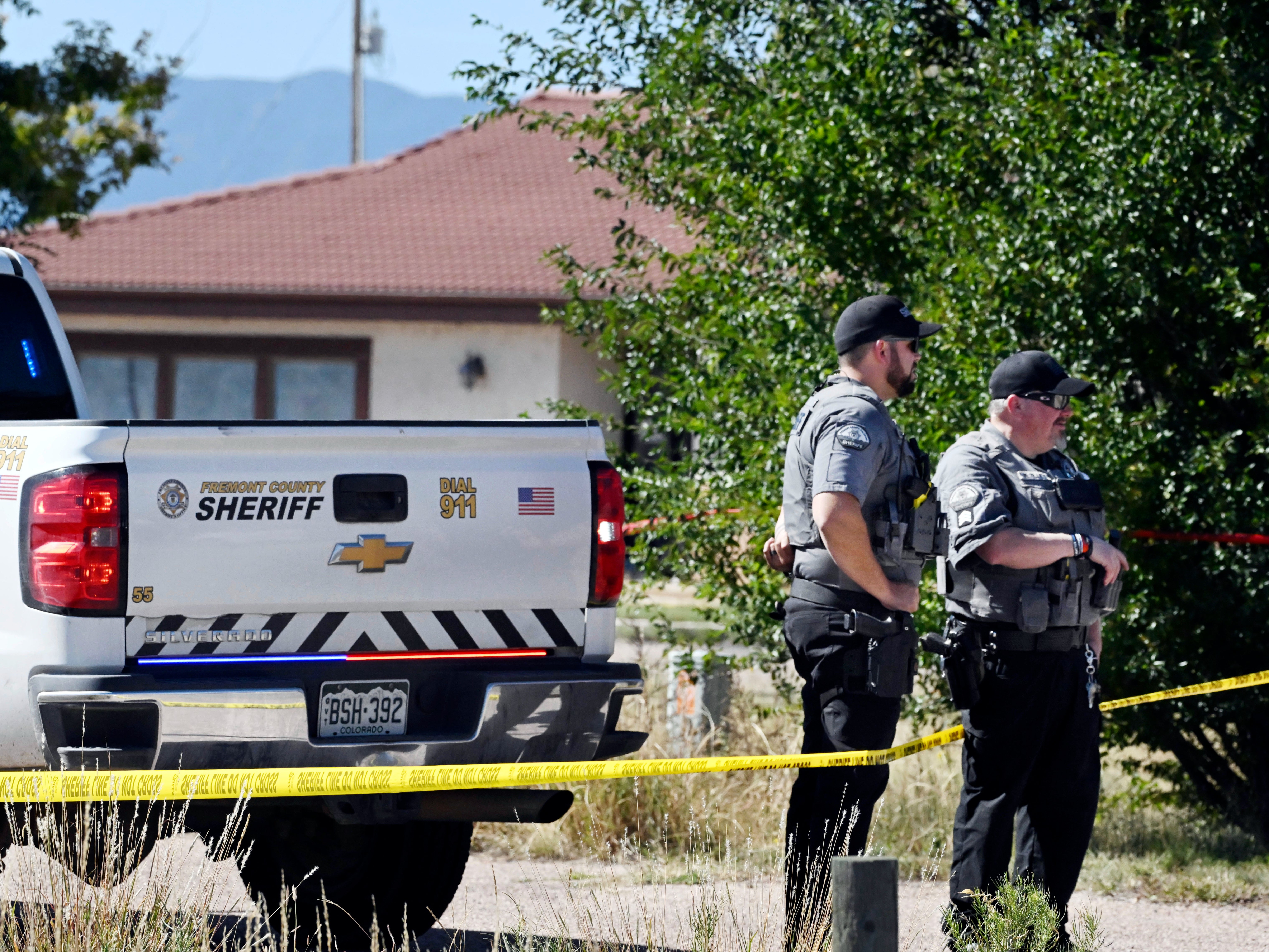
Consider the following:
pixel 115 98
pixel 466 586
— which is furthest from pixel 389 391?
pixel 466 586

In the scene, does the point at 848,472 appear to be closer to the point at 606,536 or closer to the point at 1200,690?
the point at 606,536

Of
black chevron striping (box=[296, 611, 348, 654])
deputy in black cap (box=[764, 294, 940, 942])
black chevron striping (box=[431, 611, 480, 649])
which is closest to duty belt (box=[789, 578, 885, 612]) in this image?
deputy in black cap (box=[764, 294, 940, 942])

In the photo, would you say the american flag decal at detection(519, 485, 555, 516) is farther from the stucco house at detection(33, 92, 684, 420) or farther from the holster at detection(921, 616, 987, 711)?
the stucco house at detection(33, 92, 684, 420)

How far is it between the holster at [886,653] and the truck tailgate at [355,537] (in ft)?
2.74

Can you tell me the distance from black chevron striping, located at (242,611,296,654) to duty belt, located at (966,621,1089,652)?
1925 mm

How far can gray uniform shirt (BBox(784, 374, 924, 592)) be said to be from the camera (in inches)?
187

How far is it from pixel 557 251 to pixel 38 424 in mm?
4307

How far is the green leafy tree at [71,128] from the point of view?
43.4 ft

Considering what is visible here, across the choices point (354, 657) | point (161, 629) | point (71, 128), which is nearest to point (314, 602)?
point (354, 657)

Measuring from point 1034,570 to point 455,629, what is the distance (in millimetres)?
1659

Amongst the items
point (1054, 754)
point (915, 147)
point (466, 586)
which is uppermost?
point (915, 147)

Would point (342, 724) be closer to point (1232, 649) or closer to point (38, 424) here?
point (38, 424)

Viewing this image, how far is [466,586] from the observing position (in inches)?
194

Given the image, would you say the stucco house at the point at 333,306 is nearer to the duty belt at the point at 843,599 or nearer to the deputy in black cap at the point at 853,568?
the deputy in black cap at the point at 853,568
